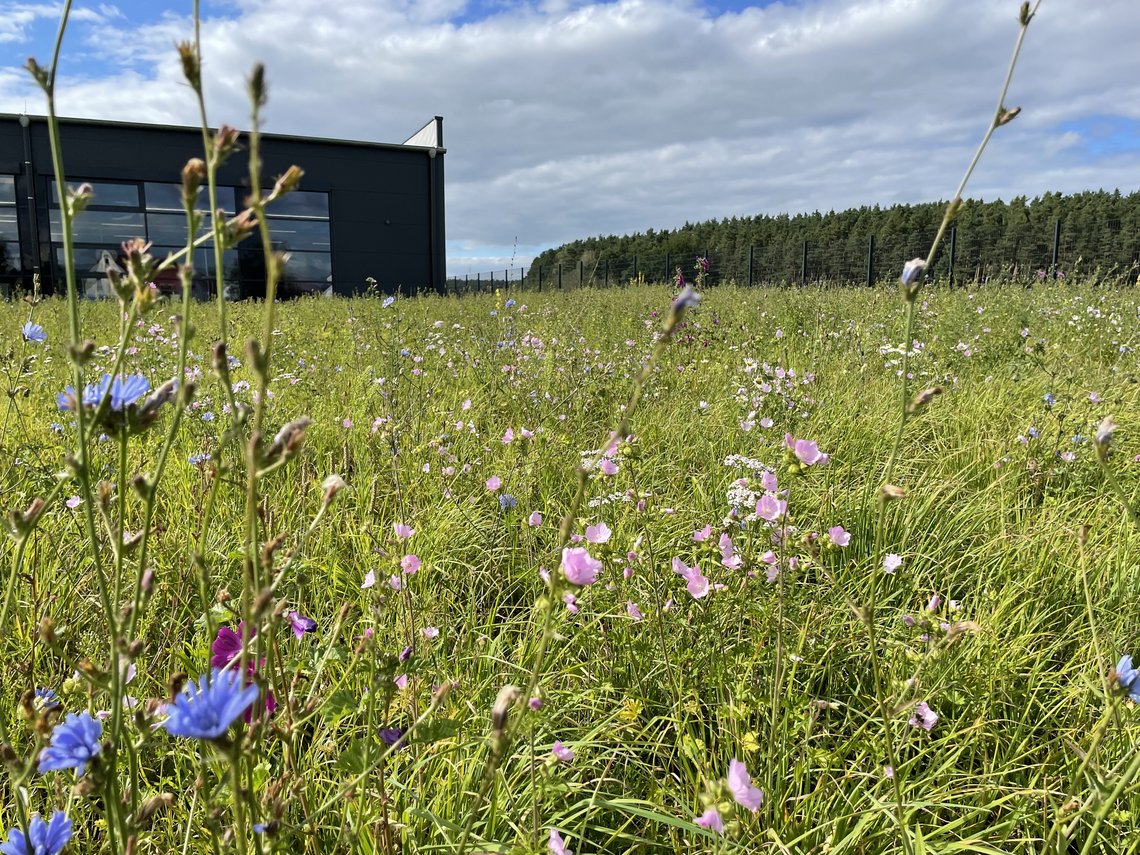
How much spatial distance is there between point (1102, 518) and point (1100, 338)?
122 inches

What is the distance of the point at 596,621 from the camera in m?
1.52

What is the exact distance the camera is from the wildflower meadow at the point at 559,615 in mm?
715

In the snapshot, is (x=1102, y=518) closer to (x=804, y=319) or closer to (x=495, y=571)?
(x=495, y=571)

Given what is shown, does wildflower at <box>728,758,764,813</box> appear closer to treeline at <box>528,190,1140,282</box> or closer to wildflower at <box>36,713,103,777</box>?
wildflower at <box>36,713,103,777</box>

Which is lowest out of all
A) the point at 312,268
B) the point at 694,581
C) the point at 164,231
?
the point at 694,581

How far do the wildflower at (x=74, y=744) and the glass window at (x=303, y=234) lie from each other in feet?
63.3

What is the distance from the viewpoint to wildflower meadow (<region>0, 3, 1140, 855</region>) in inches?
28.2

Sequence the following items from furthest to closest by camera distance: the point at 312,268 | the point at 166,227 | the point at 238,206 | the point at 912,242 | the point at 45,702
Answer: the point at 912,242 < the point at 312,268 < the point at 238,206 < the point at 166,227 < the point at 45,702

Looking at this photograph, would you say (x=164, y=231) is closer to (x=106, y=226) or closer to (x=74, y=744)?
(x=106, y=226)

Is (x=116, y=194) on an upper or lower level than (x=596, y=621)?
upper

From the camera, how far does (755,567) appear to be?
1622 mm

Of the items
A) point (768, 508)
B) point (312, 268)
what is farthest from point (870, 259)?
point (768, 508)

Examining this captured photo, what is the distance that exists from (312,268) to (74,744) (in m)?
19.5

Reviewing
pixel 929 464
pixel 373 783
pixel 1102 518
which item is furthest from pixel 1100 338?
pixel 373 783
